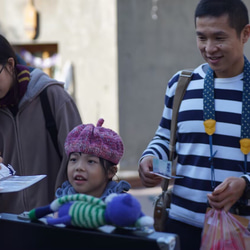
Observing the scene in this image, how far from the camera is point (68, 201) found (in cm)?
165

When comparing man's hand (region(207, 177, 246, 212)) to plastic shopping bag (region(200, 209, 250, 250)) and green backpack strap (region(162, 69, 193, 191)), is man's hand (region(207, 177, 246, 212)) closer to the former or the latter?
plastic shopping bag (region(200, 209, 250, 250))

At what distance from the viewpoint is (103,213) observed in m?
1.55

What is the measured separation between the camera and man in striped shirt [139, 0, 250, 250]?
226 cm

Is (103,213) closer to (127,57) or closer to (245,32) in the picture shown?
(245,32)

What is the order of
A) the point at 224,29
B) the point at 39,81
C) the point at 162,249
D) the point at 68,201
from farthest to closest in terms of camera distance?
1. the point at 39,81
2. the point at 224,29
3. the point at 68,201
4. the point at 162,249

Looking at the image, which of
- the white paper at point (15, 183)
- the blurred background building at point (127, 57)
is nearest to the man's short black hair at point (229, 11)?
the white paper at point (15, 183)

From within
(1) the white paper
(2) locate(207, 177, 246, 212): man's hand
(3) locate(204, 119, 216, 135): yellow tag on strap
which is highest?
(3) locate(204, 119, 216, 135): yellow tag on strap

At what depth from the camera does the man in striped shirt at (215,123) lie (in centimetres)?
226

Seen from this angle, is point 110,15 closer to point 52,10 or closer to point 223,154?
point 52,10

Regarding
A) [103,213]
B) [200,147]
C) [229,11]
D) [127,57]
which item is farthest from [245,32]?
[127,57]

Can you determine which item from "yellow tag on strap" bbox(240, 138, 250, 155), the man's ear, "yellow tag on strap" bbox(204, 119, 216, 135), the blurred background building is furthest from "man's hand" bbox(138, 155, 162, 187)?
the blurred background building

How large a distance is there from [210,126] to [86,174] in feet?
2.07

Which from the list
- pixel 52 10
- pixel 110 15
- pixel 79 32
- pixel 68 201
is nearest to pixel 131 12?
pixel 110 15

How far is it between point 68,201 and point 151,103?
7.45 meters
